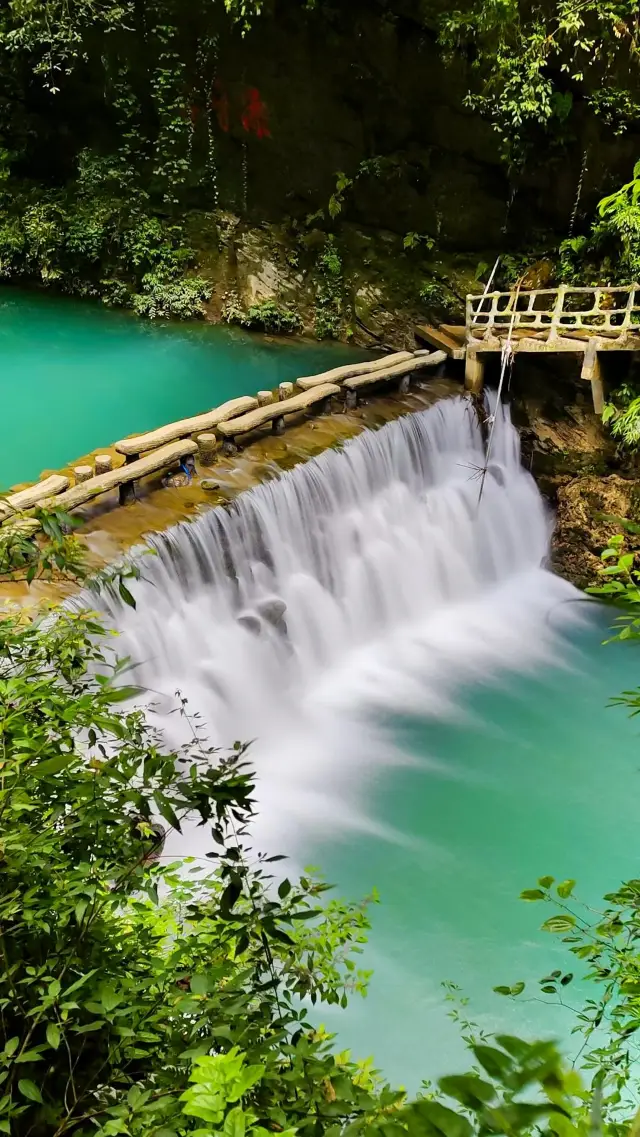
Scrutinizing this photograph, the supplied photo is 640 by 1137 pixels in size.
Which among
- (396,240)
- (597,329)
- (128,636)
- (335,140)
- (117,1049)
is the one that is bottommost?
(128,636)

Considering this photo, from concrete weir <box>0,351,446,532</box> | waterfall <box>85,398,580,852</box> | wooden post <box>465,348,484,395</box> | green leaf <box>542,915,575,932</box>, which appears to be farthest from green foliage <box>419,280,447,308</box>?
green leaf <box>542,915,575,932</box>

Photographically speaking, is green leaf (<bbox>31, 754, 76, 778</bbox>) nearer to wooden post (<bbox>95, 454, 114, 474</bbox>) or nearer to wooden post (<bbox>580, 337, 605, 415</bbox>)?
wooden post (<bbox>95, 454, 114, 474</bbox>)

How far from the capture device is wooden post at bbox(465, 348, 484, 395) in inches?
425

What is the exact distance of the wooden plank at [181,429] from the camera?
8039 mm

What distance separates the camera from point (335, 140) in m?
13.1

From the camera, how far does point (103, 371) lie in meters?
12.4

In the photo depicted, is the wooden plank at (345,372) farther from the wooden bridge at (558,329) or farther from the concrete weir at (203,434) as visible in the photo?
the wooden bridge at (558,329)

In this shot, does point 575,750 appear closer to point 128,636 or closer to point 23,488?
point 128,636

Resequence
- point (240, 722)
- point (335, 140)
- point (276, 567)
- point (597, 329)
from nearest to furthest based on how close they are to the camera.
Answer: point (240, 722) < point (276, 567) < point (597, 329) < point (335, 140)

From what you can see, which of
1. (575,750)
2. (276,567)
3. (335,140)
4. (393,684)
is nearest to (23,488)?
(276,567)

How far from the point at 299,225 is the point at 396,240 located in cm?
183

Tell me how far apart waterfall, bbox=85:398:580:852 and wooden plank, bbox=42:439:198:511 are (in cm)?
68

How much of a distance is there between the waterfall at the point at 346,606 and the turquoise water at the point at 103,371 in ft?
9.26

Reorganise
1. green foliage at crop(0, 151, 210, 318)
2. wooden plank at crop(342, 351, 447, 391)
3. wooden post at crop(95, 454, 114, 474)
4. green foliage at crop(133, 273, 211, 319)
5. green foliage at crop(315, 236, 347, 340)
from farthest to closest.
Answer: green foliage at crop(0, 151, 210, 318) < green foliage at crop(133, 273, 211, 319) < green foliage at crop(315, 236, 347, 340) < wooden plank at crop(342, 351, 447, 391) < wooden post at crop(95, 454, 114, 474)
